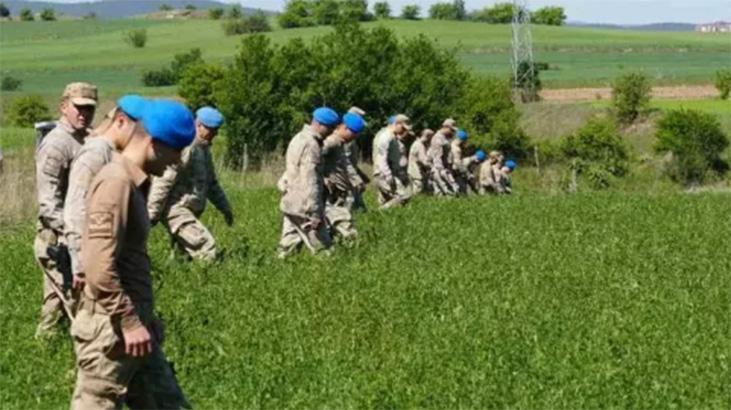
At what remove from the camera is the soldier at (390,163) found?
24344 millimetres

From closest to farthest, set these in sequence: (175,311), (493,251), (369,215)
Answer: (175,311)
(493,251)
(369,215)

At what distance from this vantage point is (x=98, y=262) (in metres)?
7.16

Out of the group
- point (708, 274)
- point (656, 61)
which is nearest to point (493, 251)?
point (708, 274)

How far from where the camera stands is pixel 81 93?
10.9 metres

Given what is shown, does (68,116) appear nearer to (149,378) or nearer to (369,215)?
(149,378)

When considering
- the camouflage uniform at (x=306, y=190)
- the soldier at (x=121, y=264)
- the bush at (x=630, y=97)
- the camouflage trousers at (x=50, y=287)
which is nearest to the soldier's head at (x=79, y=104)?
the camouflage trousers at (x=50, y=287)

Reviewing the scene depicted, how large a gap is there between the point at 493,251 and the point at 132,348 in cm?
1057

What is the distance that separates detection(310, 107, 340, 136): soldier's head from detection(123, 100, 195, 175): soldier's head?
8329mm

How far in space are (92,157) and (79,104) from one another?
2426mm

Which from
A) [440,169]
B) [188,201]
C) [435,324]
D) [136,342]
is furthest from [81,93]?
[440,169]

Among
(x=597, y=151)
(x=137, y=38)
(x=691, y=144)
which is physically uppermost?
(x=137, y=38)

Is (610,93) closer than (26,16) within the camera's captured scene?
Yes

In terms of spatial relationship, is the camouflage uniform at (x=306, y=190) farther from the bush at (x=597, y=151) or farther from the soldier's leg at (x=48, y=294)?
the bush at (x=597, y=151)

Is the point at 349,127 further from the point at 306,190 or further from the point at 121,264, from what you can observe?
the point at 121,264
